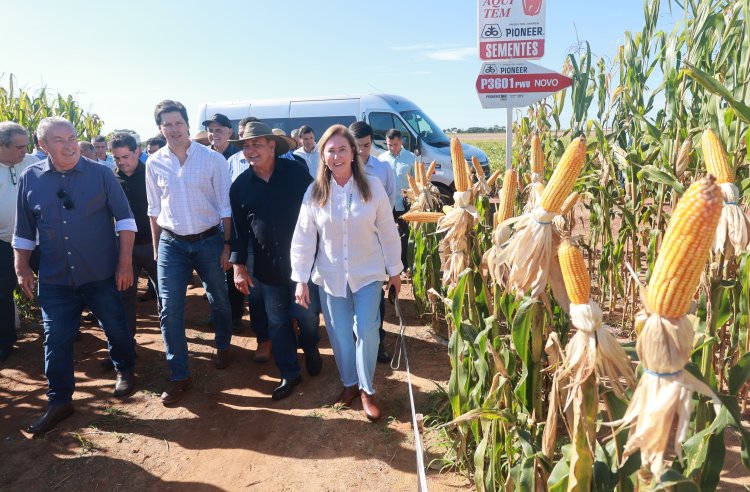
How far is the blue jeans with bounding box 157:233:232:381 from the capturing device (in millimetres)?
3553

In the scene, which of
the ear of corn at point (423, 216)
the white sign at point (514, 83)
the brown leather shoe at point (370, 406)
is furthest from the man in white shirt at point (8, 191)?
the white sign at point (514, 83)

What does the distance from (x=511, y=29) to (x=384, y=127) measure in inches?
265

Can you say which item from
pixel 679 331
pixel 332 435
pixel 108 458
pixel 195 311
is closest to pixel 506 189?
pixel 679 331

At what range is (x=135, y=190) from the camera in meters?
4.56

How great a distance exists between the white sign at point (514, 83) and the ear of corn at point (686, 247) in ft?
10.3

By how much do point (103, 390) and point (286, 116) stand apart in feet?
27.6

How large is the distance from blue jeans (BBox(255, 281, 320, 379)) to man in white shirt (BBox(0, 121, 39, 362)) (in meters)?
2.35

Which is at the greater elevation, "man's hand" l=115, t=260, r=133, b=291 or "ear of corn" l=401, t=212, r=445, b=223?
"ear of corn" l=401, t=212, r=445, b=223

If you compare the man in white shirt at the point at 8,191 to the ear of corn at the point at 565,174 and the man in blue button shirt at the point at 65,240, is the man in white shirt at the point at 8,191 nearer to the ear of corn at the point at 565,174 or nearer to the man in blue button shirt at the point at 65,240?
the man in blue button shirt at the point at 65,240

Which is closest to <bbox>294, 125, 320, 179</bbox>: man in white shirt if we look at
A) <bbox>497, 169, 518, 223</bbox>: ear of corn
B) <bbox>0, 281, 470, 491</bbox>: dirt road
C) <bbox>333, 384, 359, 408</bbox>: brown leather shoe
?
<bbox>0, 281, 470, 491</bbox>: dirt road

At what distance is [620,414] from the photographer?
4.62ft

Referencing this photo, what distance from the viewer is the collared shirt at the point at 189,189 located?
3545 millimetres

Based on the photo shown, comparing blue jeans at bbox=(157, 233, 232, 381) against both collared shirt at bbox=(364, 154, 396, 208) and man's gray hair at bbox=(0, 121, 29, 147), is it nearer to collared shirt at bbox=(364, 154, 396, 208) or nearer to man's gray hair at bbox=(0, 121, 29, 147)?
collared shirt at bbox=(364, 154, 396, 208)

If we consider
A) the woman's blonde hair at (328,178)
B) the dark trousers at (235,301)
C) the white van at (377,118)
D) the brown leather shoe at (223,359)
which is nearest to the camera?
the woman's blonde hair at (328,178)
